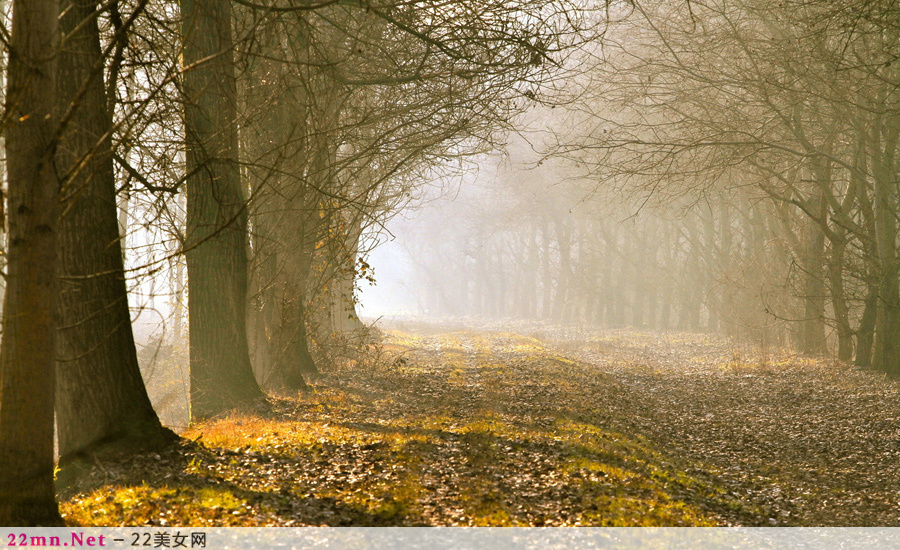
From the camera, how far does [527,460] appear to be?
769 cm

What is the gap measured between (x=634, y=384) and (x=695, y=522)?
404 inches

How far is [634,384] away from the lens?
1595 centimetres

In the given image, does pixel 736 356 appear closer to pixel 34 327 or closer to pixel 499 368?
pixel 499 368

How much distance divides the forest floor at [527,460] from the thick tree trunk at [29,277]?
760mm

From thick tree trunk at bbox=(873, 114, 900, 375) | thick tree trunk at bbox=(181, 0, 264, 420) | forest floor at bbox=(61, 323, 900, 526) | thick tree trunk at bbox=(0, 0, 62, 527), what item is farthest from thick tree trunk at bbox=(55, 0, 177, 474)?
thick tree trunk at bbox=(873, 114, 900, 375)

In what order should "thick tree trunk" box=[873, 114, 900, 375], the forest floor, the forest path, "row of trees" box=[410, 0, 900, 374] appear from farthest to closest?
"thick tree trunk" box=[873, 114, 900, 375] → "row of trees" box=[410, 0, 900, 374] → the forest path → the forest floor

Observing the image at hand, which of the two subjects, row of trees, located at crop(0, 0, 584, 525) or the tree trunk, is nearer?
row of trees, located at crop(0, 0, 584, 525)

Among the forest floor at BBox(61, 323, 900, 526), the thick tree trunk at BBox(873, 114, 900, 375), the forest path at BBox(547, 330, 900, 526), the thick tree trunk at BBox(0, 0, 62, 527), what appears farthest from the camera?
the thick tree trunk at BBox(873, 114, 900, 375)

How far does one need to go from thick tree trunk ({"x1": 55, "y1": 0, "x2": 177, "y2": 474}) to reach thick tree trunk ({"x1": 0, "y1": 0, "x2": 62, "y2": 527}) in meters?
1.58

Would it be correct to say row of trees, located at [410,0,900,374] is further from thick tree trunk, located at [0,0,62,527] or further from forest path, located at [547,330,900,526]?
thick tree trunk, located at [0,0,62,527]

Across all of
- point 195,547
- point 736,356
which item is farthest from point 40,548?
point 736,356

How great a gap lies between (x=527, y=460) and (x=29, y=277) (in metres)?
5.30

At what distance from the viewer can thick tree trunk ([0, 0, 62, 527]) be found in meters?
4.45

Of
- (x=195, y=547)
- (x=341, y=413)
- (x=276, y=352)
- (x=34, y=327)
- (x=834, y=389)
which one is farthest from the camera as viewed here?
(x=834, y=389)
